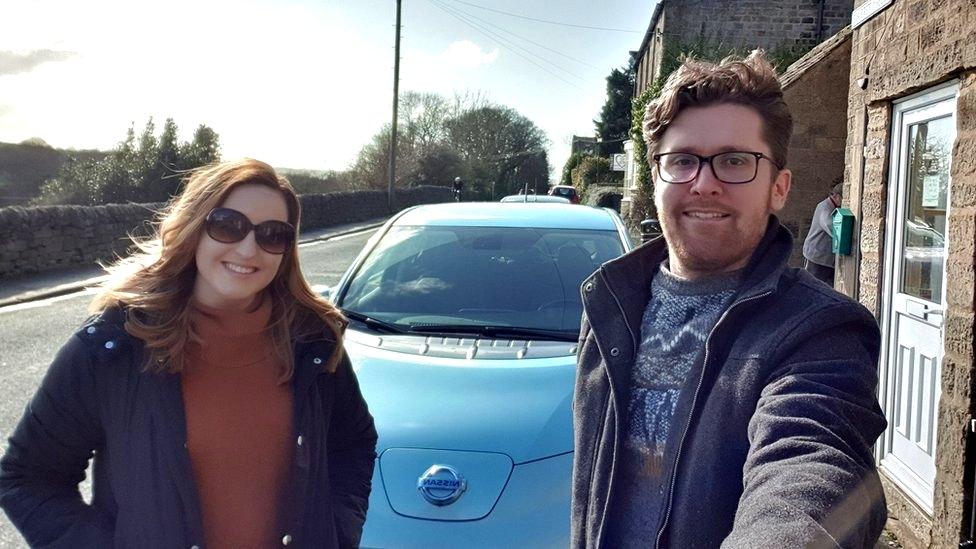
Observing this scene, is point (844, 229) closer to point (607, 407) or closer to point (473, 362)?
point (473, 362)

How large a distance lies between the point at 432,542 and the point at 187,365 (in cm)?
106

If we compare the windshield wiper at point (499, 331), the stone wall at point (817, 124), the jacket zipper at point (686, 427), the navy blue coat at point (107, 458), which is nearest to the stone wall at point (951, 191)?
the windshield wiper at point (499, 331)

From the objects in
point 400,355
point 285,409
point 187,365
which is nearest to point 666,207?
point 285,409

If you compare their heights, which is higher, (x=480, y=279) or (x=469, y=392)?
(x=480, y=279)

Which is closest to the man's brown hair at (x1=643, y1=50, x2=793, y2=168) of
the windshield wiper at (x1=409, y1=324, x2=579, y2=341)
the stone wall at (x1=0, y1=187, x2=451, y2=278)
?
the windshield wiper at (x1=409, y1=324, x2=579, y2=341)

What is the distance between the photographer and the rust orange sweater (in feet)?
6.40

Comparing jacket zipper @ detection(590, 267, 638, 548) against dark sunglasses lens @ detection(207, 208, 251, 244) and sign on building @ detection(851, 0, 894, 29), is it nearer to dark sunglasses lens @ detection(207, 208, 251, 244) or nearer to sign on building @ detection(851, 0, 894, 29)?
dark sunglasses lens @ detection(207, 208, 251, 244)

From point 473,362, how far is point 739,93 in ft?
7.07

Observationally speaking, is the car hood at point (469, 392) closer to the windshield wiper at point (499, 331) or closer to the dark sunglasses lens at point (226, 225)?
the windshield wiper at point (499, 331)

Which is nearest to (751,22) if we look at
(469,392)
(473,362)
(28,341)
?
(28,341)

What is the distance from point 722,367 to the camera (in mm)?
1425

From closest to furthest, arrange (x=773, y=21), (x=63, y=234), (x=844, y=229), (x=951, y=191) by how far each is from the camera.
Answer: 1. (x=951, y=191)
2. (x=844, y=229)
3. (x=63, y=234)
4. (x=773, y=21)

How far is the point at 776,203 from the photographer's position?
5.36 feet

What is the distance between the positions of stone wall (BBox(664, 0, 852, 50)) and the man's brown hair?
24.5 metres
